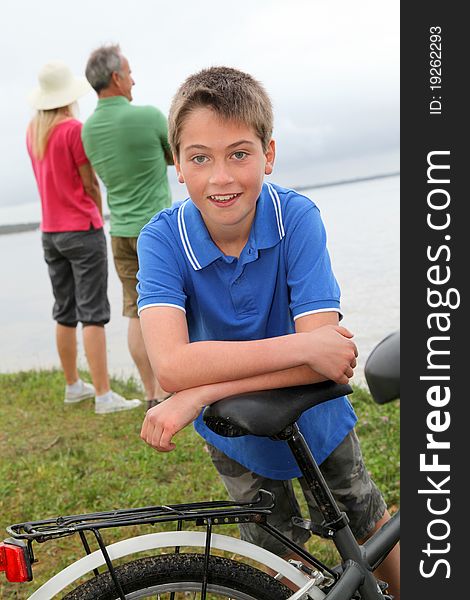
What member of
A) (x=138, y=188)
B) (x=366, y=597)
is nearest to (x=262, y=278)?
(x=366, y=597)

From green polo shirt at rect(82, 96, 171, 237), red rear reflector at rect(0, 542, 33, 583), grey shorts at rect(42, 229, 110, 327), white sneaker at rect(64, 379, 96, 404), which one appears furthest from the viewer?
white sneaker at rect(64, 379, 96, 404)

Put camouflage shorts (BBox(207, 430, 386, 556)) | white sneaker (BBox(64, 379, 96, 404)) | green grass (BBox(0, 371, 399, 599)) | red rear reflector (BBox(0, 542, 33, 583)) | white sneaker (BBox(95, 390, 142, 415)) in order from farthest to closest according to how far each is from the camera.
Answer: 1. white sneaker (BBox(64, 379, 96, 404))
2. white sneaker (BBox(95, 390, 142, 415))
3. green grass (BBox(0, 371, 399, 599))
4. camouflage shorts (BBox(207, 430, 386, 556))
5. red rear reflector (BBox(0, 542, 33, 583))

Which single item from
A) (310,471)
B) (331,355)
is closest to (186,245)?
(331,355)

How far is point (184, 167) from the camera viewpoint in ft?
5.64

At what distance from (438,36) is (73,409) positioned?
3880 millimetres

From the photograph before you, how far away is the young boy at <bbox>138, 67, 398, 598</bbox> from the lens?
1560 millimetres

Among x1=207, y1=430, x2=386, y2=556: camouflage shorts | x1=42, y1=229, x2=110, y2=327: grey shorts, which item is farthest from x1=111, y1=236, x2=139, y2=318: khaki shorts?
x1=207, y1=430, x2=386, y2=556: camouflage shorts

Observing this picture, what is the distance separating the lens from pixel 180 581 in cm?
158

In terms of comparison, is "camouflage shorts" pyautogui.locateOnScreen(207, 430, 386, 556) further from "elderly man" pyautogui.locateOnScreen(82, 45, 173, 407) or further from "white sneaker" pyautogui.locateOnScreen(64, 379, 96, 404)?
"white sneaker" pyautogui.locateOnScreen(64, 379, 96, 404)

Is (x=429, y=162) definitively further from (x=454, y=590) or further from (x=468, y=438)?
(x=454, y=590)

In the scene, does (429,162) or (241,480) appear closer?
(429,162)

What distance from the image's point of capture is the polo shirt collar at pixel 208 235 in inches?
69.0

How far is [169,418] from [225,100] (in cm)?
68

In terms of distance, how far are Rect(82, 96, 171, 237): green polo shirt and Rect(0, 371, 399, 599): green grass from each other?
3.87ft
